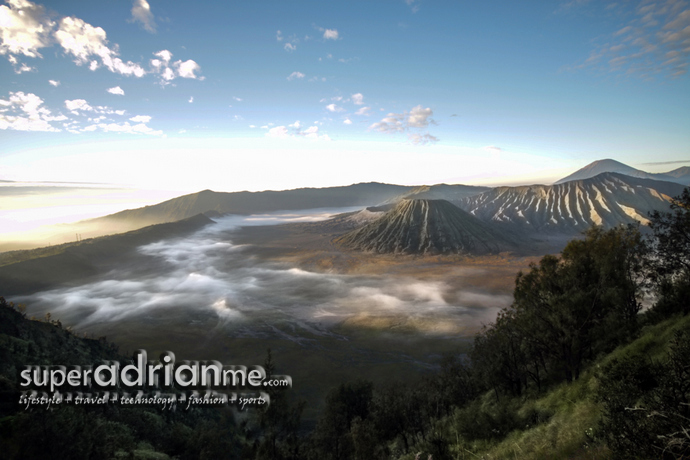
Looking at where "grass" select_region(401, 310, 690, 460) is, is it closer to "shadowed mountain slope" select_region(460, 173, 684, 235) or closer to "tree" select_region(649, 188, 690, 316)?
"tree" select_region(649, 188, 690, 316)

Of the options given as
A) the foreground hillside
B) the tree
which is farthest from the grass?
the foreground hillside

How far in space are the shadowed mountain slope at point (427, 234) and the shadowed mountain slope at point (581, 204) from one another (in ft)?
85.0

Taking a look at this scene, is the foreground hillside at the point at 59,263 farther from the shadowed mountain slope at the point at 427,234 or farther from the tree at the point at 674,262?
the tree at the point at 674,262

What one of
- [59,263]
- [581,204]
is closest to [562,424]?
[59,263]

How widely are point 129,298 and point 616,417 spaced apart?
64.0 metres

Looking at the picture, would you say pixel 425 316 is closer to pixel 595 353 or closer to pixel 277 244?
pixel 595 353

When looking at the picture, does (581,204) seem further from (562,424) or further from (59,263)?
(59,263)

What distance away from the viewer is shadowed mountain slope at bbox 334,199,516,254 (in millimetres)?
86562

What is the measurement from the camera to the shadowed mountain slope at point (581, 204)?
328ft

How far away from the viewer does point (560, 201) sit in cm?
11694

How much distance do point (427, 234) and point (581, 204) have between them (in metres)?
66.5

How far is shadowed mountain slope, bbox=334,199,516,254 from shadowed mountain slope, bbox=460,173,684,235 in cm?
2592

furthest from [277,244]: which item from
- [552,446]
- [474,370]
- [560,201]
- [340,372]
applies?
[560,201]

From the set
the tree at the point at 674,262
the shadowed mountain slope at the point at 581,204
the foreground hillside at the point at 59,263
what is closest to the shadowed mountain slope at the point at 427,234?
the shadowed mountain slope at the point at 581,204
